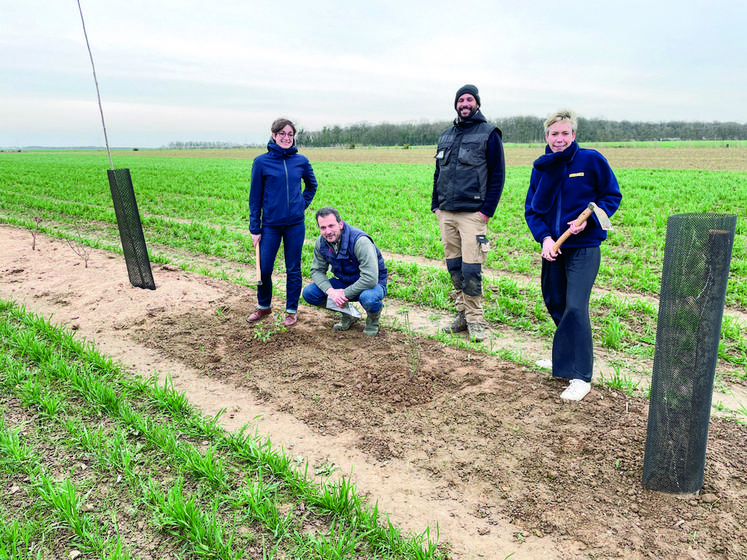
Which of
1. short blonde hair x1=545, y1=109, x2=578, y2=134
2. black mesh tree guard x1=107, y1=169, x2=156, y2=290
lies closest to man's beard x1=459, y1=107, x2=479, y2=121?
short blonde hair x1=545, y1=109, x2=578, y2=134

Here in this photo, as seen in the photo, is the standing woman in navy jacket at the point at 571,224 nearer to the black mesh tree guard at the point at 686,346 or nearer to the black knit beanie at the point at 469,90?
the black mesh tree guard at the point at 686,346

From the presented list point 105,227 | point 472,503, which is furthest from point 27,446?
point 105,227

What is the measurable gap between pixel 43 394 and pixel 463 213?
12.1 ft

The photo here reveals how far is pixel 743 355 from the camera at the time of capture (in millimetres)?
4430

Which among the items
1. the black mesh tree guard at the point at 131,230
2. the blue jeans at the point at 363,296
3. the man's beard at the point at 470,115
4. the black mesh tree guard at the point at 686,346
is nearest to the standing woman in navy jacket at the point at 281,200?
the blue jeans at the point at 363,296

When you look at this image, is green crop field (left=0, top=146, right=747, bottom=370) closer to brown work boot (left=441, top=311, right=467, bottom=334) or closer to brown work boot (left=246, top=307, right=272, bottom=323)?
brown work boot (left=441, top=311, right=467, bottom=334)

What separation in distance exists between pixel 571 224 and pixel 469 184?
1.40 metres

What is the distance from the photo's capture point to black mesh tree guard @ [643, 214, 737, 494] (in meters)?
2.29

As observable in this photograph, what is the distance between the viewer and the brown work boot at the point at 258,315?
527 cm

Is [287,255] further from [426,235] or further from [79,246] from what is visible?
[79,246]

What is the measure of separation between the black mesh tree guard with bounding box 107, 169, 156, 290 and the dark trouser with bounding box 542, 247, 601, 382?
16.1 ft

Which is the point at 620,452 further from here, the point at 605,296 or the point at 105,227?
the point at 105,227

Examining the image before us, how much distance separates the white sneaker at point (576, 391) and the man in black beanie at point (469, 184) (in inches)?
51.2

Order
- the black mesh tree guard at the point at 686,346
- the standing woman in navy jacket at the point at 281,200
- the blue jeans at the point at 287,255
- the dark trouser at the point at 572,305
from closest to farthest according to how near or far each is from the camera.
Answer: the black mesh tree guard at the point at 686,346 → the dark trouser at the point at 572,305 → the standing woman in navy jacket at the point at 281,200 → the blue jeans at the point at 287,255
